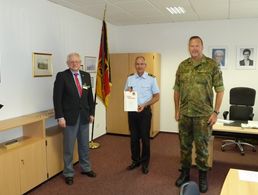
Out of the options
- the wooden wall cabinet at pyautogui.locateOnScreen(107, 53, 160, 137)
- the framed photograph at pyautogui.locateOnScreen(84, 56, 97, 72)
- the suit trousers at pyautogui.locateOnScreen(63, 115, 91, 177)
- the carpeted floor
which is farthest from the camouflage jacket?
the framed photograph at pyautogui.locateOnScreen(84, 56, 97, 72)

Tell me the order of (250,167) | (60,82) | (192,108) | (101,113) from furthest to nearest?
(101,113)
(250,167)
(60,82)
(192,108)

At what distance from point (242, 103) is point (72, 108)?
3184mm

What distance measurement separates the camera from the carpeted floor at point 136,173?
3.29 meters

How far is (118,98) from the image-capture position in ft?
18.9

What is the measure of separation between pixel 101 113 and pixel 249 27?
3.48m

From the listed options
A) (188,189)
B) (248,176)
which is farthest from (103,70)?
(188,189)

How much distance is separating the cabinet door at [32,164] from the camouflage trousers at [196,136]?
176cm

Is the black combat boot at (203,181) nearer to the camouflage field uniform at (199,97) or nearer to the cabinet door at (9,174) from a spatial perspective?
the camouflage field uniform at (199,97)

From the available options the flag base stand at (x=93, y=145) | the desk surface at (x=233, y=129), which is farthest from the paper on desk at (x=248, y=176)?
the flag base stand at (x=93, y=145)

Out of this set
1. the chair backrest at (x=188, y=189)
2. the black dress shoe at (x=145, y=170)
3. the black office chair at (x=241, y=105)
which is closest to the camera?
the chair backrest at (x=188, y=189)

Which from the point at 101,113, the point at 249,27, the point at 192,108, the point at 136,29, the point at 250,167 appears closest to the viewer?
the point at 192,108

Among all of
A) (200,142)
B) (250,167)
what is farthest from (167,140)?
(200,142)

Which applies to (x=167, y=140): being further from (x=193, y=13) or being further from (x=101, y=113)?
(x=193, y=13)

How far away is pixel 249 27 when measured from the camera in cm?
535
